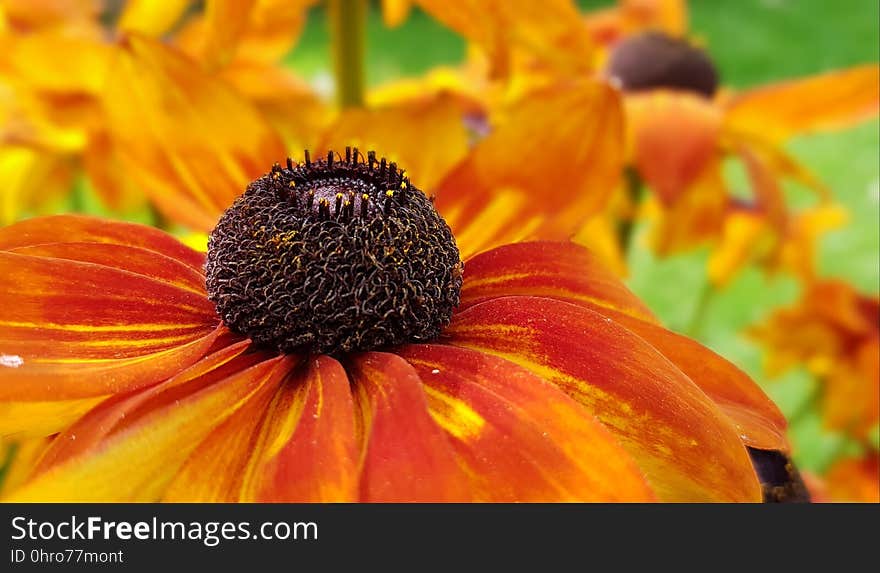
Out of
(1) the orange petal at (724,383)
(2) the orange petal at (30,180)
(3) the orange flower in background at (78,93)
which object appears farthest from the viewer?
(2) the orange petal at (30,180)

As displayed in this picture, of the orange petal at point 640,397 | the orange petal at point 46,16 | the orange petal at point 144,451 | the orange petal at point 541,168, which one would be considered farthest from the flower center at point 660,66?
the orange petal at point 144,451

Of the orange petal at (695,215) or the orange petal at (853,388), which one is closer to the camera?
the orange petal at (853,388)

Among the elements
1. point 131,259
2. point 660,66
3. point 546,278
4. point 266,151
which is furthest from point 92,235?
point 660,66

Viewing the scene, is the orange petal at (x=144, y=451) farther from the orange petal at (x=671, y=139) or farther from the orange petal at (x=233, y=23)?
the orange petal at (x=671, y=139)
